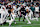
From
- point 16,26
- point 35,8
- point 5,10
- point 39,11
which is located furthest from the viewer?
point 39,11

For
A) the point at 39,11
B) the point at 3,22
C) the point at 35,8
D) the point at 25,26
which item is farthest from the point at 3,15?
the point at 39,11

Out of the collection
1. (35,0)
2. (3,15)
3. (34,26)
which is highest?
(35,0)

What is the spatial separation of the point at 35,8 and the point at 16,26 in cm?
722

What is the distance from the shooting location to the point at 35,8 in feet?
55.7

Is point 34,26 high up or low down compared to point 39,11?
down

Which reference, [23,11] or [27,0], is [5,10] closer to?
[23,11]

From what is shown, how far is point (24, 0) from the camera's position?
20.1 m

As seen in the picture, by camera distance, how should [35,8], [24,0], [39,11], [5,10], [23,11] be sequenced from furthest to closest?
[24,0] < [39,11] < [35,8] < [23,11] < [5,10]

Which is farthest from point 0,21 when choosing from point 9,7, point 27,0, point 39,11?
point 27,0

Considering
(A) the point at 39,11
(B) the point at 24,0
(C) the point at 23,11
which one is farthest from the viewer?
(B) the point at 24,0

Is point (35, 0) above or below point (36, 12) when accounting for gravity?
above

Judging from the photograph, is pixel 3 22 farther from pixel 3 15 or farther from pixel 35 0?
pixel 35 0

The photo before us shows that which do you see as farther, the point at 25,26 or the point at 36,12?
the point at 36,12

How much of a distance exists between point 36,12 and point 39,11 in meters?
1.48
